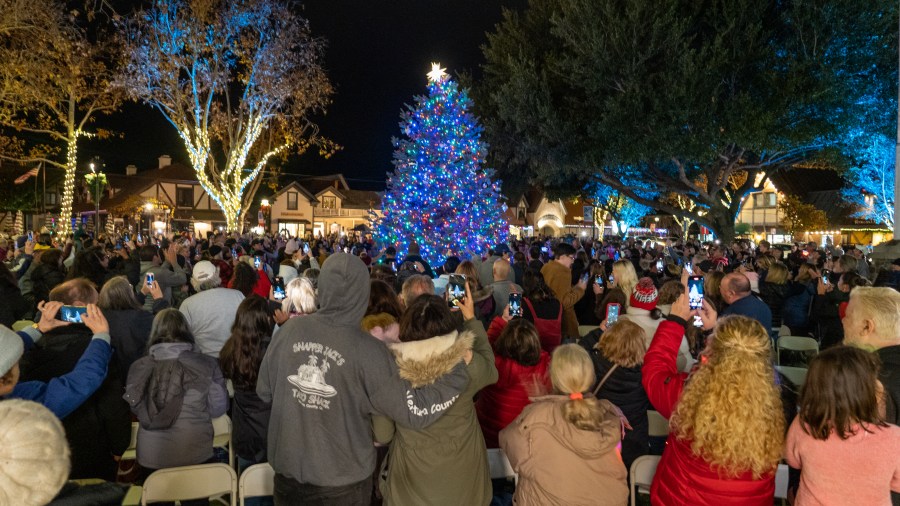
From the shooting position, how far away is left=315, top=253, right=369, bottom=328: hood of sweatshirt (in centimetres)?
279

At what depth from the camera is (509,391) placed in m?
4.21

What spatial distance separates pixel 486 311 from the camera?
265 inches

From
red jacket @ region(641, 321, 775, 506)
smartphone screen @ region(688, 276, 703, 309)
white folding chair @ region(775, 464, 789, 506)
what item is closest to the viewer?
red jacket @ region(641, 321, 775, 506)

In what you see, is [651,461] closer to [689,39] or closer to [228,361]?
[228,361]

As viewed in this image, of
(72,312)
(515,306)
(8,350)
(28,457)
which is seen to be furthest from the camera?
(515,306)

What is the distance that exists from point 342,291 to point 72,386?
1610 millimetres

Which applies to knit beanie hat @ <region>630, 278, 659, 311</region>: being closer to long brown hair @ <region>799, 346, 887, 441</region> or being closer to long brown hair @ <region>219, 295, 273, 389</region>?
long brown hair @ <region>799, 346, 887, 441</region>

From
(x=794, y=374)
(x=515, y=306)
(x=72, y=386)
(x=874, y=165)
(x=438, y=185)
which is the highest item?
(x=874, y=165)

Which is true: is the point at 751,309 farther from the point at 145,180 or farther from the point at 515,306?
the point at 145,180

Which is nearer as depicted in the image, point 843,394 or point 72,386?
point 843,394

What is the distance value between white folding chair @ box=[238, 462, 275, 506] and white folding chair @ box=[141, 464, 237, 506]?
7 centimetres

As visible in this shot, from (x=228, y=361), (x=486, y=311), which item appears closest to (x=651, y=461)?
(x=228, y=361)

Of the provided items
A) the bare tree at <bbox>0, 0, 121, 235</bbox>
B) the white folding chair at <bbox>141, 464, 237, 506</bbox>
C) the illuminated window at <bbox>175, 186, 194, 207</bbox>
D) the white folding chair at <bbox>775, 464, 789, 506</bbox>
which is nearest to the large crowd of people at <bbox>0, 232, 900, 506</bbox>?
the white folding chair at <bbox>775, 464, 789, 506</bbox>

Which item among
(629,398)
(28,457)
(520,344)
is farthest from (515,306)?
(28,457)
